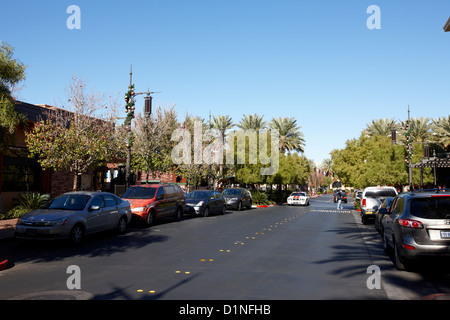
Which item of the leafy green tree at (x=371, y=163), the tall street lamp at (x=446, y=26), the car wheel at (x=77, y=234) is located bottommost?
the car wheel at (x=77, y=234)

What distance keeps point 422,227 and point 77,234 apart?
923 cm

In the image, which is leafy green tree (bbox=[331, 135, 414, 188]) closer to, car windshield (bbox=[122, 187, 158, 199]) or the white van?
the white van

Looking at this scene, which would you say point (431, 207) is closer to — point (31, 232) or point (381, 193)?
point (31, 232)

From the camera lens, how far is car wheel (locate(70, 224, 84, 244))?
427 inches

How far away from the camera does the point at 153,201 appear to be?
53.6 ft

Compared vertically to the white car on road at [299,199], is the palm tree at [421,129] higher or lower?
higher

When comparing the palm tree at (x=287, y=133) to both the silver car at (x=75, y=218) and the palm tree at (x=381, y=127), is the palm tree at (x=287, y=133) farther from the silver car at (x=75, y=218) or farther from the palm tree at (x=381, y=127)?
the silver car at (x=75, y=218)

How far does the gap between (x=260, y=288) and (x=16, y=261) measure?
244 inches

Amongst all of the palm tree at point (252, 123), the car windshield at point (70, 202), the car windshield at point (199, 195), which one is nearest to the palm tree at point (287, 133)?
the palm tree at point (252, 123)

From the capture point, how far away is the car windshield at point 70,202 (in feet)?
38.7

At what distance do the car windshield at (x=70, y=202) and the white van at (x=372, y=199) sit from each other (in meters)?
13.2

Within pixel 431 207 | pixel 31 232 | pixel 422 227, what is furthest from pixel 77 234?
pixel 431 207

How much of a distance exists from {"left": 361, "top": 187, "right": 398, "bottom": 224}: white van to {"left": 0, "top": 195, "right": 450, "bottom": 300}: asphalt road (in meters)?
5.75

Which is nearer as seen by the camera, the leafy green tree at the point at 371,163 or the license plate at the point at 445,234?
the license plate at the point at 445,234
